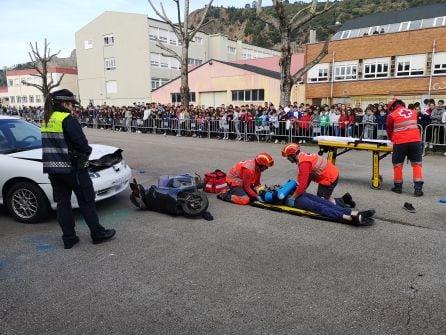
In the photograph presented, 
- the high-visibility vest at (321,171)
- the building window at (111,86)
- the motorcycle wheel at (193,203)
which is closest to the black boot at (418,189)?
the high-visibility vest at (321,171)

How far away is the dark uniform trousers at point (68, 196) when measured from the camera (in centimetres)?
443

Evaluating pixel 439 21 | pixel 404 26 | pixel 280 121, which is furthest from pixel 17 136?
pixel 404 26

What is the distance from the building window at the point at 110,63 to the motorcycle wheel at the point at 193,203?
47576 mm

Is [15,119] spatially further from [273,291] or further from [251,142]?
[251,142]

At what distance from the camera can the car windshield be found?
583 centimetres

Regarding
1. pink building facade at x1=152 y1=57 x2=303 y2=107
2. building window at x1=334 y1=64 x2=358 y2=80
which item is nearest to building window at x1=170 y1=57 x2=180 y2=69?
pink building facade at x1=152 y1=57 x2=303 y2=107

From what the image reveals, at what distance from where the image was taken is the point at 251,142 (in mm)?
15547

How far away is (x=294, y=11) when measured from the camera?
90.1m

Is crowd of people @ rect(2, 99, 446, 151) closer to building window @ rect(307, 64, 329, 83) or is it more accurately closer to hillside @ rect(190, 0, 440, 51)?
building window @ rect(307, 64, 329, 83)

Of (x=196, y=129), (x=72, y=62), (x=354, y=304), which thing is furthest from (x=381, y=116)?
(x=72, y=62)

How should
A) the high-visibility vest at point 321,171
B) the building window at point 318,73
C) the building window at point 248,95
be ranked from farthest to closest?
the building window at point 248,95 < the building window at point 318,73 < the high-visibility vest at point 321,171

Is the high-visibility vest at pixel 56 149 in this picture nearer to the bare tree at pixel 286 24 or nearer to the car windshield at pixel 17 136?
the car windshield at pixel 17 136

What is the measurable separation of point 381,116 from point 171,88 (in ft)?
104

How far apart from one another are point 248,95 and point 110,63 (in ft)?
73.8
